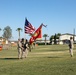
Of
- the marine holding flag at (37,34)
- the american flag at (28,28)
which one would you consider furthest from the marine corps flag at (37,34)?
the american flag at (28,28)

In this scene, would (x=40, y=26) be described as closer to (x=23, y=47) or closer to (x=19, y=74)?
(x=23, y=47)

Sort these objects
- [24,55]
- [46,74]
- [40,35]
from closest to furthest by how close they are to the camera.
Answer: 1. [46,74]
2. [40,35]
3. [24,55]

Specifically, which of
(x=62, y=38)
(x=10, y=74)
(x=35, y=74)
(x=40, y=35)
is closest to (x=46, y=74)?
(x=35, y=74)

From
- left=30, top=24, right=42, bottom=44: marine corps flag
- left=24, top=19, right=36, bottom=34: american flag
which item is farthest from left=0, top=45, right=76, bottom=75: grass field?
left=24, top=19, right=36, bottom=34: american flag

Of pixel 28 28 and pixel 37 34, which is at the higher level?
pixel 28 28

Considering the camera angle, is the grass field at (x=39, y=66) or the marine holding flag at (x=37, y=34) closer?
the grass field at (x=39, y=66)

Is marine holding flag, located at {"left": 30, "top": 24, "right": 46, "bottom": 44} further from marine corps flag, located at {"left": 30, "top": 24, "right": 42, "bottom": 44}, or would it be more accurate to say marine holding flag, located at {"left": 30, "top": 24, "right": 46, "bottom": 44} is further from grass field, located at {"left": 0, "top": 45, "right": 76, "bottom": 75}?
grass field, located at {"left": 0, "top": 45, "right": 76, "bottom": 75}

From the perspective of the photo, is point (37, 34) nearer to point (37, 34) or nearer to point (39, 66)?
point (37, 34)

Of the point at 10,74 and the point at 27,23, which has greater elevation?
the point at 27,23

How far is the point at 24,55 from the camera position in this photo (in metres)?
28.5

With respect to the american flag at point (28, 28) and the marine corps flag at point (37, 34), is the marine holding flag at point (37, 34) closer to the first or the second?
the marine corps flag at point (37, 34)

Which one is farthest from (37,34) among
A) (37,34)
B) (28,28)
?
(28,28)

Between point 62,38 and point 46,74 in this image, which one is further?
point 62,38

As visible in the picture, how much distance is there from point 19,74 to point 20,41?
40.7ft
